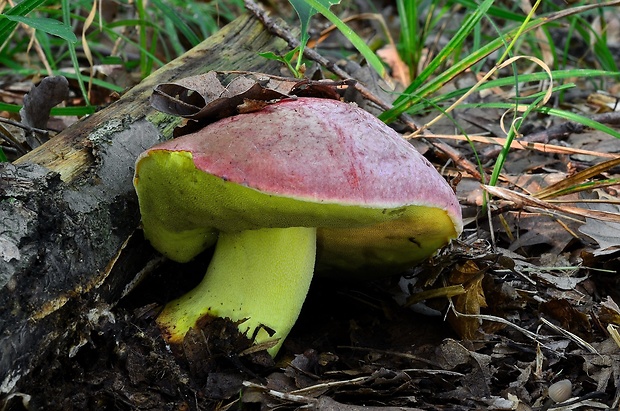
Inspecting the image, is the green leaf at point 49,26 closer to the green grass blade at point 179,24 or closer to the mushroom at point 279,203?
the mushroom at point 279,203

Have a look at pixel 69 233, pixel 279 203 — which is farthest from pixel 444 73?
pixel 69 233

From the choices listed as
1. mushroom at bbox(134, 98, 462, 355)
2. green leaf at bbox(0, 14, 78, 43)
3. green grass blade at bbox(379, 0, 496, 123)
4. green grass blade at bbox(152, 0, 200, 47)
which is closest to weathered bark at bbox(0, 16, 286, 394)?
mushroom at bbox(134, 98, 462, 355)

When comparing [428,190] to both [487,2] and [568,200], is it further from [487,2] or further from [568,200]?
[487,2]

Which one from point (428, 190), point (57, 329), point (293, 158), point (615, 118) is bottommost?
point (615, 118)

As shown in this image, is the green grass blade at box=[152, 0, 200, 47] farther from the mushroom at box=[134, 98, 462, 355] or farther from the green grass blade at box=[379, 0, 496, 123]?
the mushroom at box=[134, 98, 462, 355]

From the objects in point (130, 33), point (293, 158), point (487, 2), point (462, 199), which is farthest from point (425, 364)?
point (130, 33)

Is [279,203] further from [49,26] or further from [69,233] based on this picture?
[49,26]

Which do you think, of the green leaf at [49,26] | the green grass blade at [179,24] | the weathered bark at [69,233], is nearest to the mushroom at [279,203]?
the weathered bark at [69,233]
